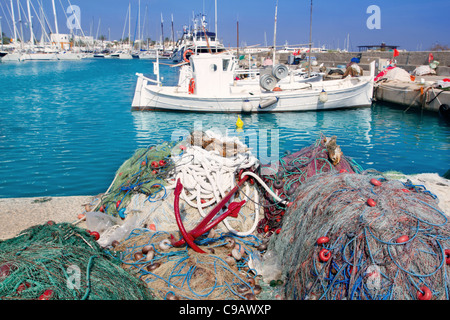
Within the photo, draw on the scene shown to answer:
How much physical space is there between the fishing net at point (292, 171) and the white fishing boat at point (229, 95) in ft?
44.5

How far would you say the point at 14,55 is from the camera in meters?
75.3

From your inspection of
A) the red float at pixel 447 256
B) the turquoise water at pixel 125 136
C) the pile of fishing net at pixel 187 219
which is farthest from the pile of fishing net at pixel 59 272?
the turquoise water at pixel 125 136

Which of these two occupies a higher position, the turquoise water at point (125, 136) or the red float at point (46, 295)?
the red float at point (46, 295)

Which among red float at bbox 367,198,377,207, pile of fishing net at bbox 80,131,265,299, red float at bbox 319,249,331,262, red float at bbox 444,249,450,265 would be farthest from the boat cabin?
red float at bbox 444,249,450,265

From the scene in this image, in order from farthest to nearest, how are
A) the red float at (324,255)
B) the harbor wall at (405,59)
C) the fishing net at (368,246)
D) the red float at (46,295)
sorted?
the harbor wall at (405,59) → the red float at (324,255) → the fishing net at (368,246) → the red float at (46,295)

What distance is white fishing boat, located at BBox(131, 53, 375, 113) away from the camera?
18359 millimetres

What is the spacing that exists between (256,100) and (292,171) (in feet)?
46.3

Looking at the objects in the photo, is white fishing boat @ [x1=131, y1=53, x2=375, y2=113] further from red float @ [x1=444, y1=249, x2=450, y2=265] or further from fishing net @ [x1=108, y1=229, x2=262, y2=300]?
red float @ [x1=444, y1=249, x2=450, y2=265]

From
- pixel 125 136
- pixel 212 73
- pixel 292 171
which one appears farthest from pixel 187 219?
pixel 212 73

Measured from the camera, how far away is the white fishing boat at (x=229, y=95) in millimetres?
18359

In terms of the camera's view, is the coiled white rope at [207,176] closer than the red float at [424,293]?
No

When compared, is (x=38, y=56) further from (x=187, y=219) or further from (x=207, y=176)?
(x=187, y=219)

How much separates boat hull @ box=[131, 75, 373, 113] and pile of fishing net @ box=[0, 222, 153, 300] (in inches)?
625

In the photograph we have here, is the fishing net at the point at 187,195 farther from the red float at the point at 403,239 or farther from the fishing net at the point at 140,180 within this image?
the red float at the point at 403,239
